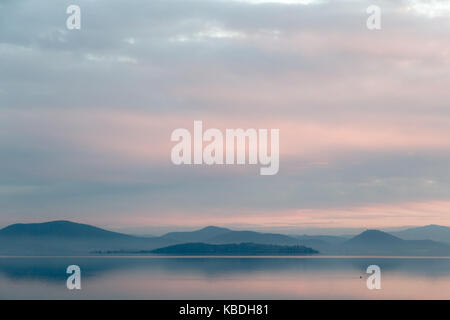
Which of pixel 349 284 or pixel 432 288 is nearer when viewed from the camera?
pixel 432 288

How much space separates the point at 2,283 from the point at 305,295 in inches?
921

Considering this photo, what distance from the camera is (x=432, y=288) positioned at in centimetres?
4091

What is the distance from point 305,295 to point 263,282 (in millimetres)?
9276
